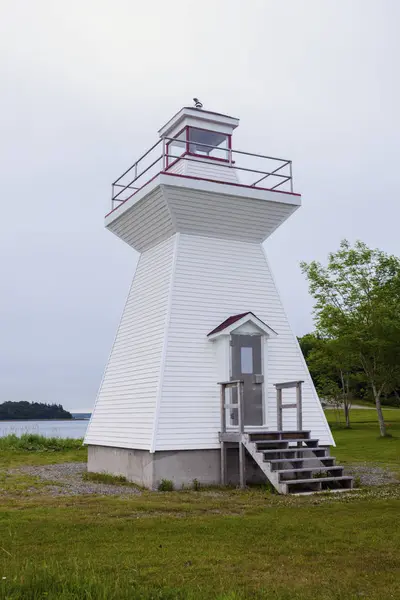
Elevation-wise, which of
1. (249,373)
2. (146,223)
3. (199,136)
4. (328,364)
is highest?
(199,136)

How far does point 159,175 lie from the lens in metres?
15.1

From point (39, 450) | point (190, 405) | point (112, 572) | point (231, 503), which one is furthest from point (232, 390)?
point (39, 450)

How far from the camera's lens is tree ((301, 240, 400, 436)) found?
33500 millimetres

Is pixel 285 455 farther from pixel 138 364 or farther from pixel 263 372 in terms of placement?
pixel 138 364

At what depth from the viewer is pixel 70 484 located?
14680 millimetres

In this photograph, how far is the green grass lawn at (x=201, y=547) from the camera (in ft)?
19.2

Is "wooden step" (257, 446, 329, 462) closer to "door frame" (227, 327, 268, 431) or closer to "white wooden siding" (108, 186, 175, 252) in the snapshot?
"door frame" (227, 327, 268, 431)

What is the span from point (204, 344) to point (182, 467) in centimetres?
298

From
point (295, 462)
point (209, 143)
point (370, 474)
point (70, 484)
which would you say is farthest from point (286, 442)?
point (209, 143)

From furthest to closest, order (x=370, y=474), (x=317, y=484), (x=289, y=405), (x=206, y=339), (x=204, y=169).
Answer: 1. (x=204, y=169)
2. (x=370, y=474)
3. (x=206, y=339)
4. (x=289, y=405)
5. (x=317, y=484)

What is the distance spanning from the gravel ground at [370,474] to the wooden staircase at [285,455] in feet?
3.28

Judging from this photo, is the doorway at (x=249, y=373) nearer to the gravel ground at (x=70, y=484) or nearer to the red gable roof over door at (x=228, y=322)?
the red gable roof over door at (x=228, y=322)

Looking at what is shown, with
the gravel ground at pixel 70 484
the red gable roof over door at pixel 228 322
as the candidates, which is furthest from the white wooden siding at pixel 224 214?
the gravel ground at pixel 70 484

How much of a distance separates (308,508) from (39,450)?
18732 millimetres
